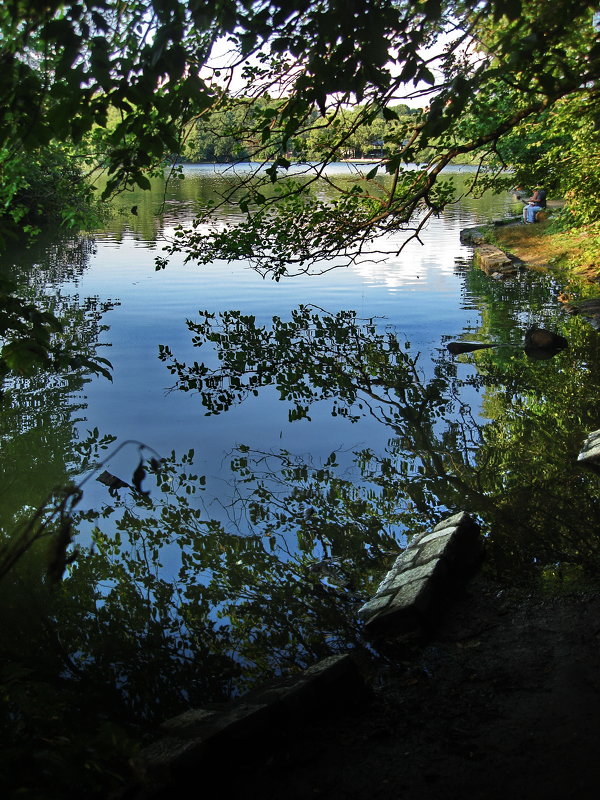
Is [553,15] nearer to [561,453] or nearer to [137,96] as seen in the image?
[137,96]

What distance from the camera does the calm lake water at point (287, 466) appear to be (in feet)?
17.9

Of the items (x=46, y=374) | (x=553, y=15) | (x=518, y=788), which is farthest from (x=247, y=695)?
(x=46, y=374)

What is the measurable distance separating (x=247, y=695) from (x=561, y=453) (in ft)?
17.7

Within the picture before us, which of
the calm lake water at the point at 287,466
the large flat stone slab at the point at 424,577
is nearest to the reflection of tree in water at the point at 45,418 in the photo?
the calm lake water at the point at 287,466

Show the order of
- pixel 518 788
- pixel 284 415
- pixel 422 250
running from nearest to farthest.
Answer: pixel 518 788
pixel 284 415
pixel 422 250

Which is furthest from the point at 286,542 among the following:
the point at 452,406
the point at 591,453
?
the point at 452,406

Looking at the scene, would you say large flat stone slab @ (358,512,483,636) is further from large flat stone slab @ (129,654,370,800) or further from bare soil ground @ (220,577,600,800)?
large flat stone slab @ (129,654,370,800)

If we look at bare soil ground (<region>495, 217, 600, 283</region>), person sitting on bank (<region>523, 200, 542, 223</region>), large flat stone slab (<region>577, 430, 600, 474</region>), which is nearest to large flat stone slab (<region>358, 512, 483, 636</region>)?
large flat stone slab (<region>577, 430, 600, 474</region>)

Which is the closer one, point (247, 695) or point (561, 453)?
point (247, 695)

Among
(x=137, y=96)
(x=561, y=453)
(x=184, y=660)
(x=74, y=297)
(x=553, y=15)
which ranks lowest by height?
(x=184, y=660)

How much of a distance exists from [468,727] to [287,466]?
4.89 metres

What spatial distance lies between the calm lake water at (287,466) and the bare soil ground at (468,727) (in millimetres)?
686

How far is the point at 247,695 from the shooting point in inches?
161

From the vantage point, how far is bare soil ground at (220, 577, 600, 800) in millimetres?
3406
